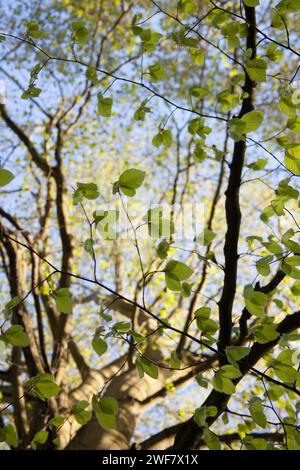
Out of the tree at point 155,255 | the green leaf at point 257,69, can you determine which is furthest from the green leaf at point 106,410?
the green leaf at point 257,69

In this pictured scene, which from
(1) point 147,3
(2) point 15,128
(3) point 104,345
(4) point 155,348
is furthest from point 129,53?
(3) point 104,345

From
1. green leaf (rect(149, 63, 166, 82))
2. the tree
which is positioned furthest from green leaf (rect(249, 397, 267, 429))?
green leaf (rect(149, 63, 166, 82))

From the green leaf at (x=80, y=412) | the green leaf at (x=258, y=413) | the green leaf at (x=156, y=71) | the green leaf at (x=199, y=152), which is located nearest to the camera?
the green leaf at (x=258, y=413)

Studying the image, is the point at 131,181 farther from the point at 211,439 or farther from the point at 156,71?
the point at 211,439

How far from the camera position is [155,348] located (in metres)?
4.81

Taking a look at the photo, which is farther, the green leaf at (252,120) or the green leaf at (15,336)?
the green leaf at (252,120)

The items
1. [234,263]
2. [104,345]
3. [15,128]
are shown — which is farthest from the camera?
[15,128]

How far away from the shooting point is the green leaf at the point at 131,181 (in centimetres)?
134

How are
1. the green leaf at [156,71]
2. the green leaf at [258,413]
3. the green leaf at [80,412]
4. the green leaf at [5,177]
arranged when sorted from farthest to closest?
the green leaf at [156,71] → the green leaf at [80,412] → the green leaf at [258,413] → the green leaf at [5,177]

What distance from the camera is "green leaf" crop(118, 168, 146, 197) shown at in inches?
52.7

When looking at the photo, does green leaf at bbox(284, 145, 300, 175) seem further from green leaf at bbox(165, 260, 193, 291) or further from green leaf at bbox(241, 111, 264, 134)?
green leaf at bbox(165, 260, 193, 291)

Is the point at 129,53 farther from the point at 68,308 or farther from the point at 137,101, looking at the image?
the point at 68,308

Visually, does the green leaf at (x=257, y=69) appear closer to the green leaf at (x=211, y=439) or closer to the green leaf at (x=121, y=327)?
the green leaf at (x=121, y=327)

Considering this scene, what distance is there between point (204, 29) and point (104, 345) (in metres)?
5.60
